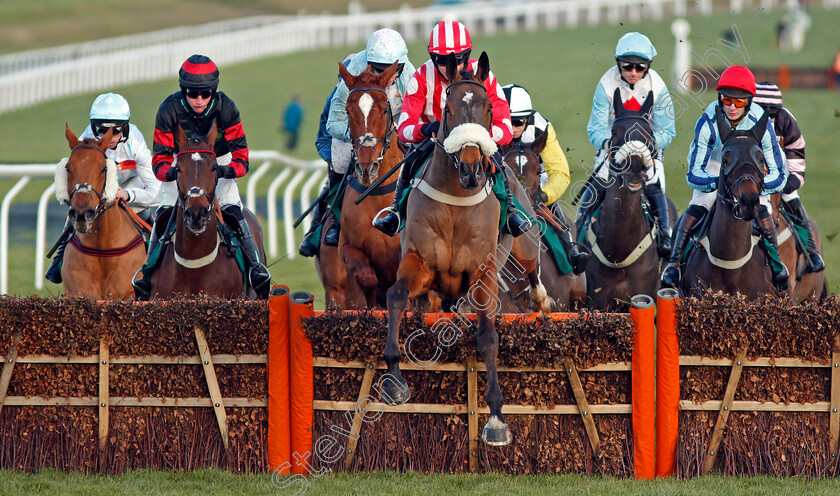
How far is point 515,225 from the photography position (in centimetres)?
562

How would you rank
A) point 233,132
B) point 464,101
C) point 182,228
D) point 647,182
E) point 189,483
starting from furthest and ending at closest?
point 647,182 → point 233,132 → point 182,228 → point 189,483 → point 464,101

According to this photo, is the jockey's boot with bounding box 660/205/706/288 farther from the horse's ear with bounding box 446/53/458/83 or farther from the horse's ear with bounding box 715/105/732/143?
the horse's ear with bounding box 446/53/458/83

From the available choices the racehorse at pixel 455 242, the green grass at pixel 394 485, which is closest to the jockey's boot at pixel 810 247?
the green grass at pixel 394 485

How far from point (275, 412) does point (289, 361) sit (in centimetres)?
28

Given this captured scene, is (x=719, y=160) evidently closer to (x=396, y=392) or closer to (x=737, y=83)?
(x=737, y=83)

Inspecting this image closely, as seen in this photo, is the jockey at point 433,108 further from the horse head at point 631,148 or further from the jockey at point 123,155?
the jockey at point 123,155

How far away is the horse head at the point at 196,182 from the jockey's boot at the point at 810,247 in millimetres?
4093

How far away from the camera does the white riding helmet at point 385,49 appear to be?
6.68 m

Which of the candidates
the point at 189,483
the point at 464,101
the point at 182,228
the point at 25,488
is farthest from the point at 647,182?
the point at 25,488

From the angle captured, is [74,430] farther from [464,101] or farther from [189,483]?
[464,101]

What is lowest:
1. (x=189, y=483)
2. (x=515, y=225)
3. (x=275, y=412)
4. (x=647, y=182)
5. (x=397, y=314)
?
(x=189, y=483)

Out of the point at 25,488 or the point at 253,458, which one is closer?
the point at 25,488

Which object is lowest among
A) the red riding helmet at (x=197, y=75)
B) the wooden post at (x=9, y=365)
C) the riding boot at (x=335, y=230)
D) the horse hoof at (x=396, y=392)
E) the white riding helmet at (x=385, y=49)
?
the horse hoof at (x=396, y=392)

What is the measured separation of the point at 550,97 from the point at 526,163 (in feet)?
57.3
